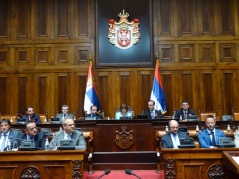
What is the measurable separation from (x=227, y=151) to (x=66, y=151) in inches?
77.6

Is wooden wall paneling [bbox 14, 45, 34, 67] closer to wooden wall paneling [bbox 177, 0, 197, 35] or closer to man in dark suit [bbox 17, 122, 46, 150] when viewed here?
wooden wall paneling [bbox 177, 0, 197, 35]

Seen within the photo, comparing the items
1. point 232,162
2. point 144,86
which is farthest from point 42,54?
point 232,162

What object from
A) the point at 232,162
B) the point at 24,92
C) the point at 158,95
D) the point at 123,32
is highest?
the point at 123,32

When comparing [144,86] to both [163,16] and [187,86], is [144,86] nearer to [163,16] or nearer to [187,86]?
[187,86]

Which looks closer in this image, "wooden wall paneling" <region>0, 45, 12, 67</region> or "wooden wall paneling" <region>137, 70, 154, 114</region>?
"wooden wall paneling" <region>137, 70, 154, 114</region>

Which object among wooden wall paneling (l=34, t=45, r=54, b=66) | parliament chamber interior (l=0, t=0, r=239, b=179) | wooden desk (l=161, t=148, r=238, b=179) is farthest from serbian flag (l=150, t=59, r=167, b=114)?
wooden desk (l=161, t=148, r=238, b=179)

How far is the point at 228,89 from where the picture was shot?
9695 millimetres

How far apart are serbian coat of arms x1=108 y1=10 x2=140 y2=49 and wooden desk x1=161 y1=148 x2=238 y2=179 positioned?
608 cm

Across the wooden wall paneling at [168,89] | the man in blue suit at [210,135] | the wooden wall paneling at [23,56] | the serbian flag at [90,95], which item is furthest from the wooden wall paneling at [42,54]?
the man in blue suit at [210,135]

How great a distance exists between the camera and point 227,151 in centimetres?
385

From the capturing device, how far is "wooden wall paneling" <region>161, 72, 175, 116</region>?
9688 mm

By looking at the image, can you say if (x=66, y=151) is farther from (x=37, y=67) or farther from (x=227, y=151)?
(x=37, y=67)

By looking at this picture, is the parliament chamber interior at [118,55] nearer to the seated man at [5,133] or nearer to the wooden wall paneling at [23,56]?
the wooden wall paneling at [23,56]

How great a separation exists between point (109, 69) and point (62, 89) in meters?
1.50
